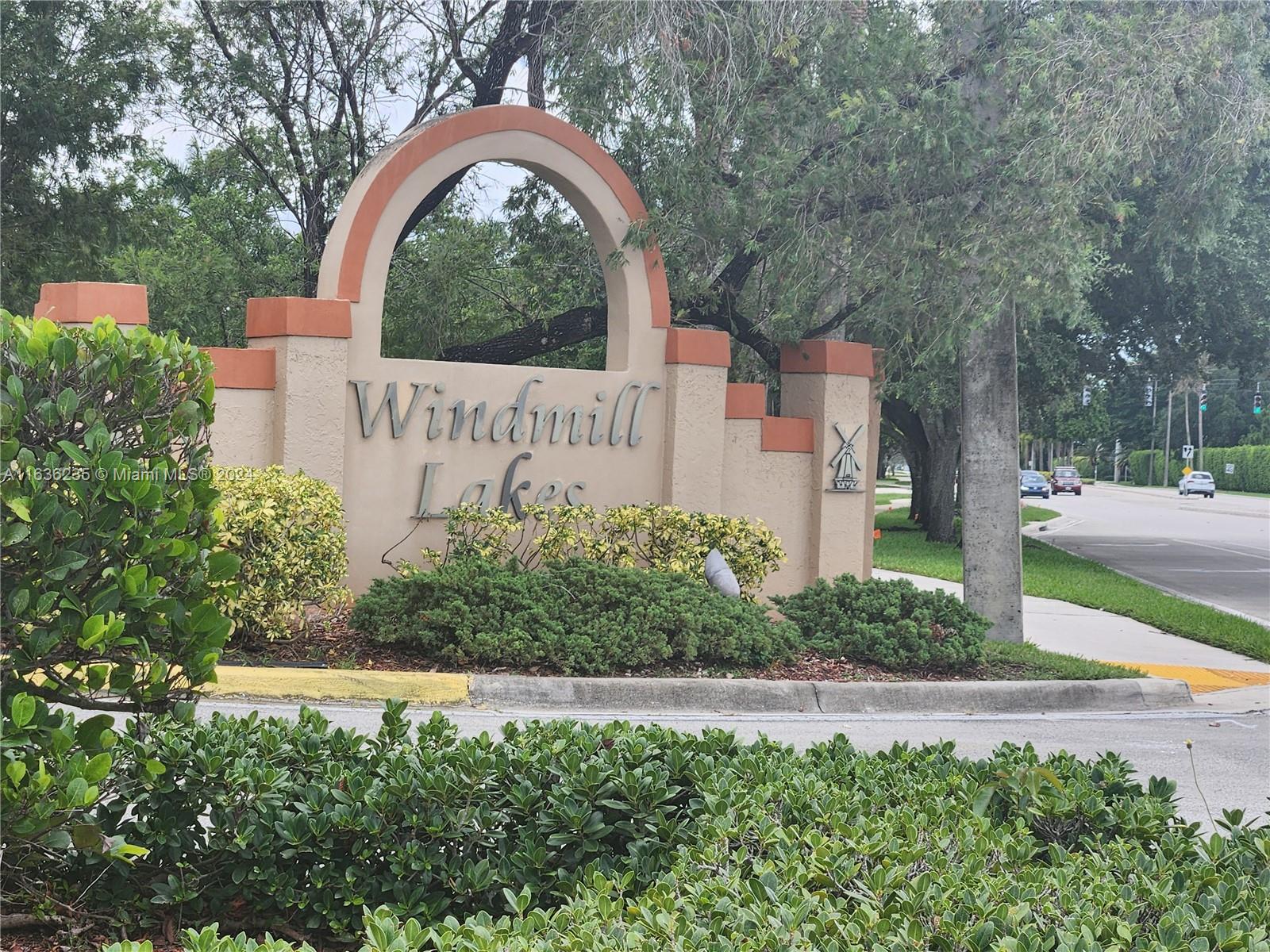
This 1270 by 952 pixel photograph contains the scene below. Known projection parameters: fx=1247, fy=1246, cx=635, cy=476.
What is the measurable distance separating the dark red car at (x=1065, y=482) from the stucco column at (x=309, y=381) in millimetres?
65562

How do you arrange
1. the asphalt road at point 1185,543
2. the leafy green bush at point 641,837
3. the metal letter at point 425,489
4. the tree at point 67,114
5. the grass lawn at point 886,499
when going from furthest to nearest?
the grass lawn at point 886,499 < the asphalt road at point 1185,543 < the tree at point 67,114 < the metal letter at point 425,489 < the leafy green bush at point 641,837

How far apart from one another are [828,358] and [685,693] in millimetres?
4740

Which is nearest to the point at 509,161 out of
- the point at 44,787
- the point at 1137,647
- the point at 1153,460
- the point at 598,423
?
the point at 598,423

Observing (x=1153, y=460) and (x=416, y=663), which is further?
(x=1153, y=460)

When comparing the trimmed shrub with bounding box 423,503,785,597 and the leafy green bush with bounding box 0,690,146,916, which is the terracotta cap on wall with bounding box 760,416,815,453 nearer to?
the trimmed shrub with bounding box 423,503,785,597

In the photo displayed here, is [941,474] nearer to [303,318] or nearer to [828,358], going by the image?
[828,358]

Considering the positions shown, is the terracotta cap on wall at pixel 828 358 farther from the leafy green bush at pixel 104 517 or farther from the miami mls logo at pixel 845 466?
the leafy green bush at pixel 104 517

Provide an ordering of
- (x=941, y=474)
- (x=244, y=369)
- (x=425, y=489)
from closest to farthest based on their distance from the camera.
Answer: (x=244, y=369)
(x=425, y=489)
(x=941, y=474)

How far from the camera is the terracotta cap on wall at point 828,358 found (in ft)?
40.7

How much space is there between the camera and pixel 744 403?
1235 centimetres

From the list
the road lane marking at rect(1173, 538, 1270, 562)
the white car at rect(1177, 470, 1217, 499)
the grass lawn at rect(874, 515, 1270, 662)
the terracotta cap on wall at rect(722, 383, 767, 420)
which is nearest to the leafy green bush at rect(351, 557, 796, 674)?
the terracotta cap on wall at rect(722, 383, 767, 420)

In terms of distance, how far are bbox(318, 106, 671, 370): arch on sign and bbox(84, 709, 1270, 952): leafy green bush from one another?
21.5 ft

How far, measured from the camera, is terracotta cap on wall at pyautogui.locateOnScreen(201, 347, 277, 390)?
999 cm

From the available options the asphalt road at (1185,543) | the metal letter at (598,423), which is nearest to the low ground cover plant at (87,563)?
the metal letter at (598,423)
